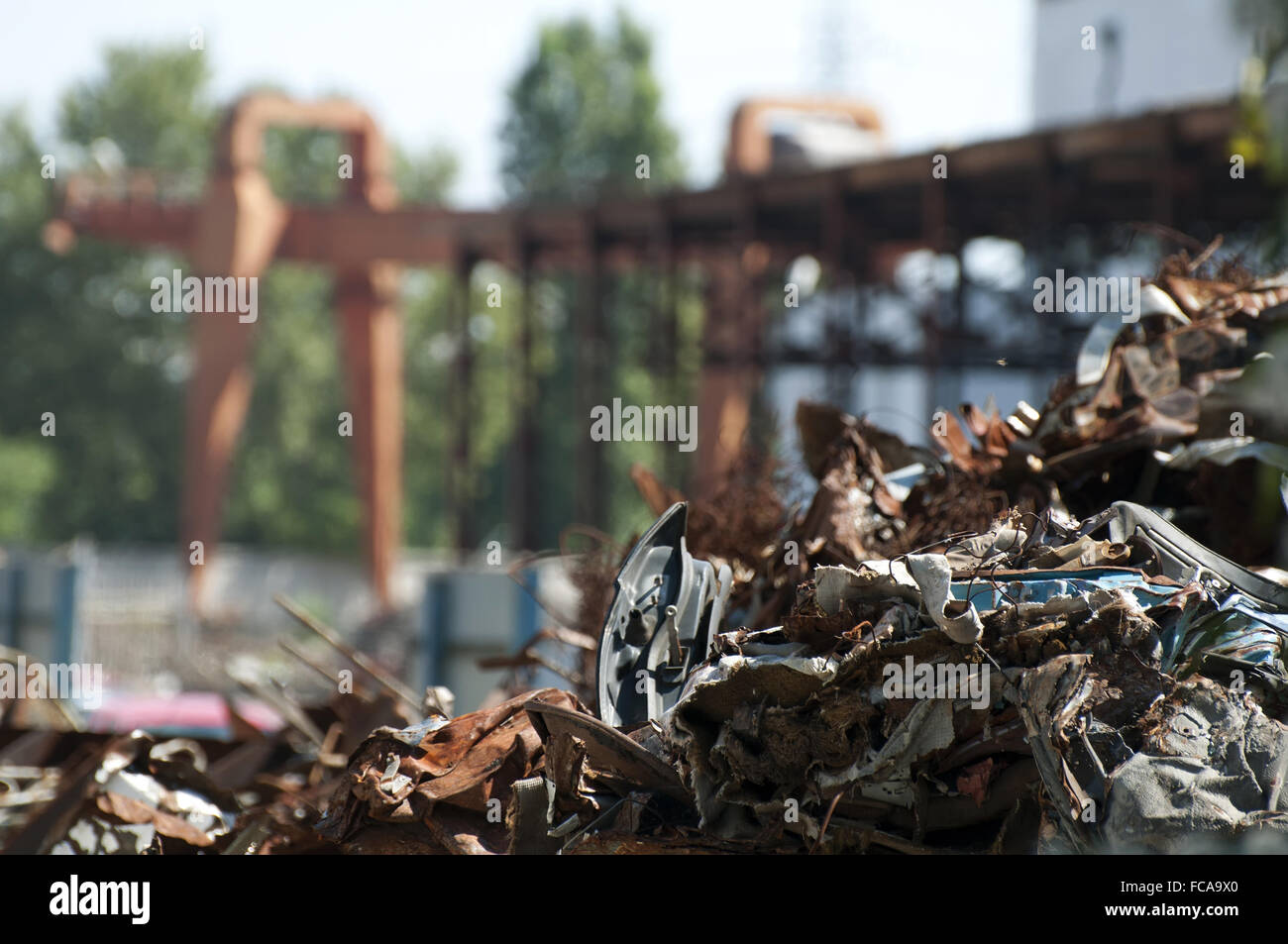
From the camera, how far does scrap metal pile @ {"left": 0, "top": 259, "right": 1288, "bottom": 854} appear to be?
2.92 meters

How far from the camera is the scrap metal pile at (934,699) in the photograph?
2918 mm

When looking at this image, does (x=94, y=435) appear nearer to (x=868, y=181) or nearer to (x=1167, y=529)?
(x=868, y=181)

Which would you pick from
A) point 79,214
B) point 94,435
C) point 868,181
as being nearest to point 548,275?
point 94,435

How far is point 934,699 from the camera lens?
309 centimetres

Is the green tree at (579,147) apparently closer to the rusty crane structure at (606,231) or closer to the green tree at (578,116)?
the green tree at (578,116)

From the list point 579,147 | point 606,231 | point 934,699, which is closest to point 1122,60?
point 606,231

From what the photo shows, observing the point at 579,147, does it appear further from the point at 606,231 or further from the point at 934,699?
the point at 934,699

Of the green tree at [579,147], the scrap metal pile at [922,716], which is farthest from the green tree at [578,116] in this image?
the scrap metal pile at [922,716]

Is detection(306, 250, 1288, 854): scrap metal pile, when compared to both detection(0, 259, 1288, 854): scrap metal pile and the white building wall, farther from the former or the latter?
the white building wall

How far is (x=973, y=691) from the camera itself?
309 cm

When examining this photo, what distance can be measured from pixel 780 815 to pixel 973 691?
509 millimetres

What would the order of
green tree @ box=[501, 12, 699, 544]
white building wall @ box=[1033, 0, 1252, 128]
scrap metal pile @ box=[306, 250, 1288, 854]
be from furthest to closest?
green tree @ box=[501, 12, 699, 544] → white building wall @ box=[1033, 0, 1252, 128] → scrap metal pile @ box=[306, 250, 1288, 854]

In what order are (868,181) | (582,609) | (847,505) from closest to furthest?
(847,505) → (582,609) → (868,181)

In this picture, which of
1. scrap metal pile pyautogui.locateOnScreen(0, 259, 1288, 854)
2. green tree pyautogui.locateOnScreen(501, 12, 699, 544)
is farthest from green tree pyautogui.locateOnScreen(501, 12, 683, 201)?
scrap metal pile pyautogui.locateOnScreen(0, 259, 1288, 854)
